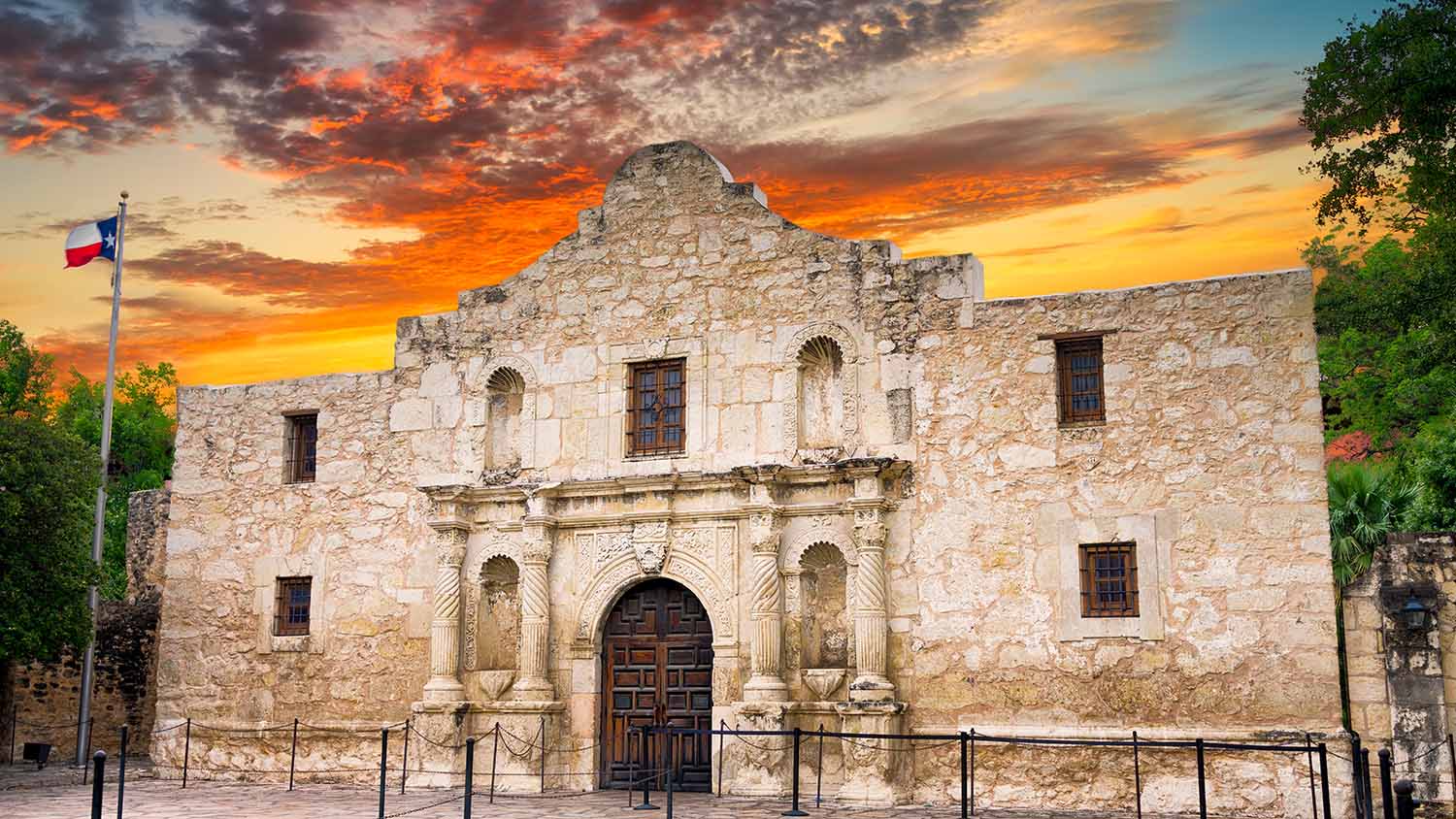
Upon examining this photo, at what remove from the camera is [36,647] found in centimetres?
1958

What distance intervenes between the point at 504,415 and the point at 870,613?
244 inches

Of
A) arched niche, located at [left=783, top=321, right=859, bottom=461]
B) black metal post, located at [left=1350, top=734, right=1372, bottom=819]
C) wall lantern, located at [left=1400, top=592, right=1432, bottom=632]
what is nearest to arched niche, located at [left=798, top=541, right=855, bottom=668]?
arched niche, located at [left=783, top=321, right=859, bottom=461]

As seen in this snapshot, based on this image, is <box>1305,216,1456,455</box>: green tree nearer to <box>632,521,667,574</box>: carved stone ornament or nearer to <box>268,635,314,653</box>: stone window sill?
<box>632,521,667,574</box>: carved stone ornament

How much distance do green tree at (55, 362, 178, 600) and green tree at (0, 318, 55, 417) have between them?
104 cm

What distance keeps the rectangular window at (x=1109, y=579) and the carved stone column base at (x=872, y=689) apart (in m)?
2.39

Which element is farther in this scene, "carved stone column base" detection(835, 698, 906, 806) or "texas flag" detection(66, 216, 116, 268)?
"texas flag" detection(66, 216, 116, 268)

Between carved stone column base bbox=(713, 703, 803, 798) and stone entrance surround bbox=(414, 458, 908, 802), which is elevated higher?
stone entrance surround bbox=(414, 458, 908, 802)

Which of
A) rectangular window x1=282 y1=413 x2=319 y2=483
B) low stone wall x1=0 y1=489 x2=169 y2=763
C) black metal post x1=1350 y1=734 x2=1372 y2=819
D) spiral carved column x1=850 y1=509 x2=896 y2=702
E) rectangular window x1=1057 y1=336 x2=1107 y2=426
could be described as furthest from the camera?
low stone wall x1=0 y1=489 x2=169 y2=763

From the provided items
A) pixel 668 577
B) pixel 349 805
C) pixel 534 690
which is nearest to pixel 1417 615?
pixel 668 577

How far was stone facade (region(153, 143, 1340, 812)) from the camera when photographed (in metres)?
15.6

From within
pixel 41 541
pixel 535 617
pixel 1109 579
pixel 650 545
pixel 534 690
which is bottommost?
pixel 534 690

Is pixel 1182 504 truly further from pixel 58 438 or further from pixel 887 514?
pixel 58 438

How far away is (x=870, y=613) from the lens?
658 inches

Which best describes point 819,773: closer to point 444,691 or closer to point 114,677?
point 444,691
